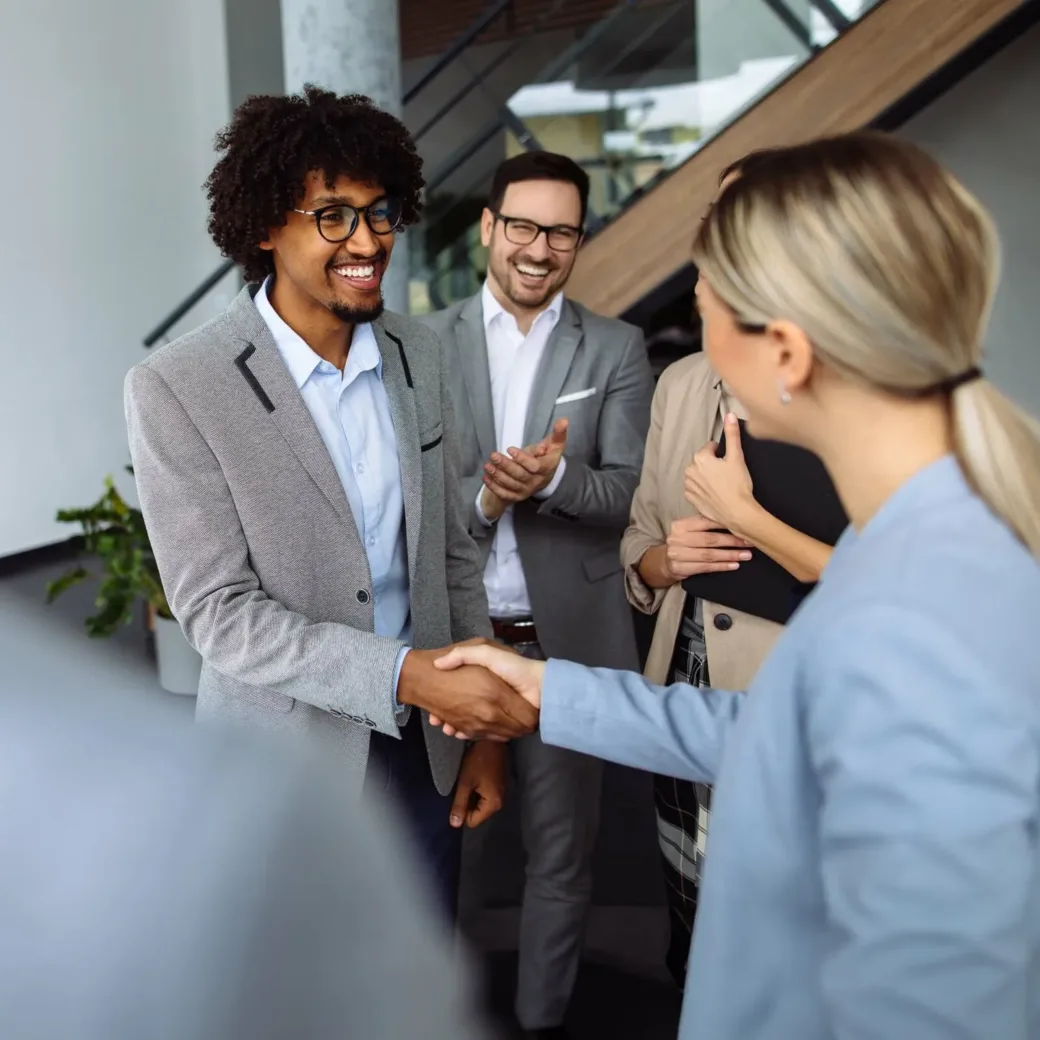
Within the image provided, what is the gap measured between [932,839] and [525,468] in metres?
1.61

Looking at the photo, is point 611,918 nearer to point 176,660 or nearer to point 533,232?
point 533,232

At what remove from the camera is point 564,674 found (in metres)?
1.31

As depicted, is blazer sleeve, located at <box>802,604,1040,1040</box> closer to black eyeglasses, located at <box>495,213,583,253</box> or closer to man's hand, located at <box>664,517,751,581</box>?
man's hand, located at <box>664,517,751,581</box>

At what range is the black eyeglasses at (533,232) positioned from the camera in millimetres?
2646

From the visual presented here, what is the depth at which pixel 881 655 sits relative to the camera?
0.77 metres

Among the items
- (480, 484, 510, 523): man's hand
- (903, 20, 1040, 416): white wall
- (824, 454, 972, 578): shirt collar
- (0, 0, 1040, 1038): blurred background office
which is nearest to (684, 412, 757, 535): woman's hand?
(480, 484, 510, 523): man's hand

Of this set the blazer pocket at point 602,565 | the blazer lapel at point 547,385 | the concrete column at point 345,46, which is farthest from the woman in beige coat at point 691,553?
the concrete column at point 345,46

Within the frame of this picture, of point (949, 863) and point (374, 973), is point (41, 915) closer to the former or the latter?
point (374, 973)

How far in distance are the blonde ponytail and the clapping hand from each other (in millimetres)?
1417

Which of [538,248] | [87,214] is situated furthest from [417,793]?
[87,214]

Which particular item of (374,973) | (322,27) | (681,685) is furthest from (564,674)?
(322,27)

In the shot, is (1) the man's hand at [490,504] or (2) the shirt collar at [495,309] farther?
(2) the shirt collar at [495,309]

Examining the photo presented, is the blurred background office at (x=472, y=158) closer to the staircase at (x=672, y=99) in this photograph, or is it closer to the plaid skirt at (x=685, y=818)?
the staircase at (x=672, y=99)

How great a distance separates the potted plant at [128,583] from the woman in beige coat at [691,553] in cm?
250
